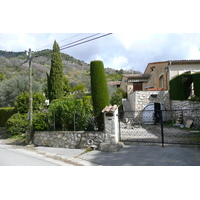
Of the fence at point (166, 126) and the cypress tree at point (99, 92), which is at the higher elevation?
the cypress tree at point (99, 92)

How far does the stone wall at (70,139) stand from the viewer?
7.49m

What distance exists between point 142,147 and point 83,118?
2.87 meters

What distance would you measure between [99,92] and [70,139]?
2.49 m

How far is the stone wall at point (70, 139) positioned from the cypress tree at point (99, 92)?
0.59 m

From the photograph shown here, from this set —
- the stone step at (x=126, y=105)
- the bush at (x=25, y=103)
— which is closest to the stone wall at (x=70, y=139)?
the bush at (x=25, y=103)

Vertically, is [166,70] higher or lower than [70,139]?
higher

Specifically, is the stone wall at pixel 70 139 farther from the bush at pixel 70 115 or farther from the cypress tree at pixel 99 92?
the cypress tree at pixel 99 92

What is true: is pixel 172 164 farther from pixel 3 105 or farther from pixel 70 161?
pixel 3 105

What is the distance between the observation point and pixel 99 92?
8203 mm

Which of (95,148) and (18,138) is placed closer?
(95,148)

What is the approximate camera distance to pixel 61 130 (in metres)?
8.70

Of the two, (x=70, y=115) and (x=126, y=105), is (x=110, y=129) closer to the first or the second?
(x=70, y=115)

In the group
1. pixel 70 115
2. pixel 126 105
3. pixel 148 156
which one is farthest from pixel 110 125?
pixel 126 105

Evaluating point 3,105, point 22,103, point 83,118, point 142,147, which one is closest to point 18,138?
point 22,103
